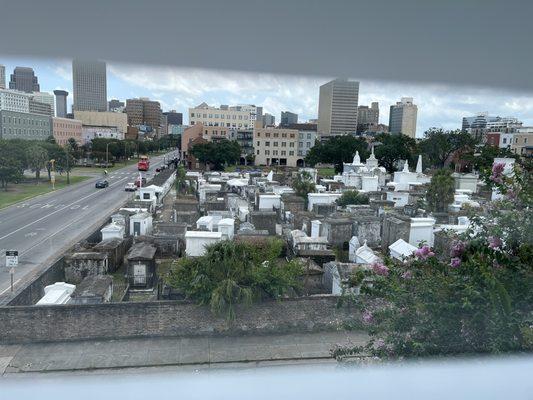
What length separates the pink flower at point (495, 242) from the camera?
2244 millimetres

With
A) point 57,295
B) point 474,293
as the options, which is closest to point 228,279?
point 57,295

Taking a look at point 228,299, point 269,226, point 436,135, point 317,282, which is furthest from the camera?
point 436,135

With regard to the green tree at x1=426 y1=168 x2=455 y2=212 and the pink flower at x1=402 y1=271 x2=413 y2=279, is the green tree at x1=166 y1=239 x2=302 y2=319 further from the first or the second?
the green tree at x1=426 y1=168 x2=455 y2=212

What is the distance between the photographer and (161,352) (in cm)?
577

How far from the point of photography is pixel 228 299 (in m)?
6.07

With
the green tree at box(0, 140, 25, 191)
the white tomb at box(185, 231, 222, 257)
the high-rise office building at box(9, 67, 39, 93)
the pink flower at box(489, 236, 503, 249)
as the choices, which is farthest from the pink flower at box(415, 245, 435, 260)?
the green tree at box(0, 140, 25, 191)

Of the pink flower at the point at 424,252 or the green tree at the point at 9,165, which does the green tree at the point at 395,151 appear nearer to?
the green tree at the point at 9,165

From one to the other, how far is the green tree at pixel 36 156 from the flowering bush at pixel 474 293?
2258cm

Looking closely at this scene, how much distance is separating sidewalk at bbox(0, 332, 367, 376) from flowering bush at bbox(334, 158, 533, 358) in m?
3.19

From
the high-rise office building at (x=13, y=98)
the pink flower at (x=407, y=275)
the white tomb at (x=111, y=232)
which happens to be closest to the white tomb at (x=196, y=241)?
the white tomb at (x=111, y=232)

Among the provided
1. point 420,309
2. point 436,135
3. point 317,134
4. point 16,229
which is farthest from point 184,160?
point 420,309

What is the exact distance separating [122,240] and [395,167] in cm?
2529

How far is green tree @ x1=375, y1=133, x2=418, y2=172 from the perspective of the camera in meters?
30.1

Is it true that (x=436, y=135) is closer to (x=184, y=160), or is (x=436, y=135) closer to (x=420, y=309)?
(x=184, y=160)
